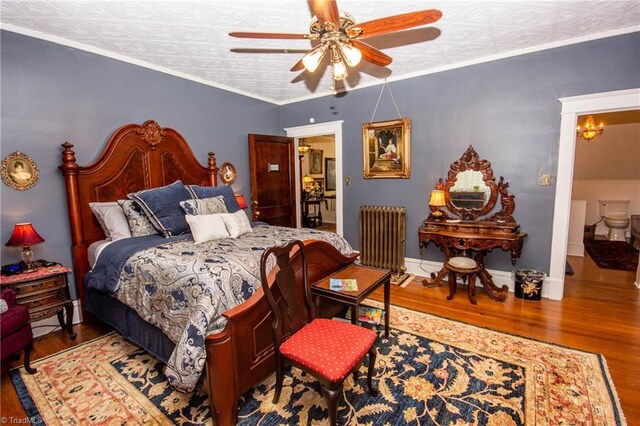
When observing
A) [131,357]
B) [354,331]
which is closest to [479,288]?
[354,331]

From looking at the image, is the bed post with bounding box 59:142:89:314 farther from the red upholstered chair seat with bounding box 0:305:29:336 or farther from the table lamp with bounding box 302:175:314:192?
the table lamp with bounding box 302:175:314:192

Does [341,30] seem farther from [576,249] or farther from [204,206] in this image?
[576,249]

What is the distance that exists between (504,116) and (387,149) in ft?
4.71

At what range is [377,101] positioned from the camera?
164 inches

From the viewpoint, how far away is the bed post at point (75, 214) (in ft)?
8.86

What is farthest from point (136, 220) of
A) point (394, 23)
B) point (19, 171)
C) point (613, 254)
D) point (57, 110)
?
point (613, 254)

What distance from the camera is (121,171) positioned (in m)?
3.11

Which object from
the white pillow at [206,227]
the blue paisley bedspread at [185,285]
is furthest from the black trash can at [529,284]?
the white pillow at [206,227]

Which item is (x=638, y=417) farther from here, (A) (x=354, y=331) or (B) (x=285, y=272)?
(B) (x=285, y=272)

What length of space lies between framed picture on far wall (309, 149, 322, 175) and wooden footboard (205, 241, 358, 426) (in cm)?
699

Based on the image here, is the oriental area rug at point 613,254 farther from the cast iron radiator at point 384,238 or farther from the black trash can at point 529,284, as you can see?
the cast iron radiator at point 384,238

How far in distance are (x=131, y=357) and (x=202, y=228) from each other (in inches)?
45.4

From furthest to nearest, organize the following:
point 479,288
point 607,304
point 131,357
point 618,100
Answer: point 479,288, point 607,304, point 618,100, point 131,357

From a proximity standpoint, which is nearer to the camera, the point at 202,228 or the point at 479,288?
the point at 202,228
